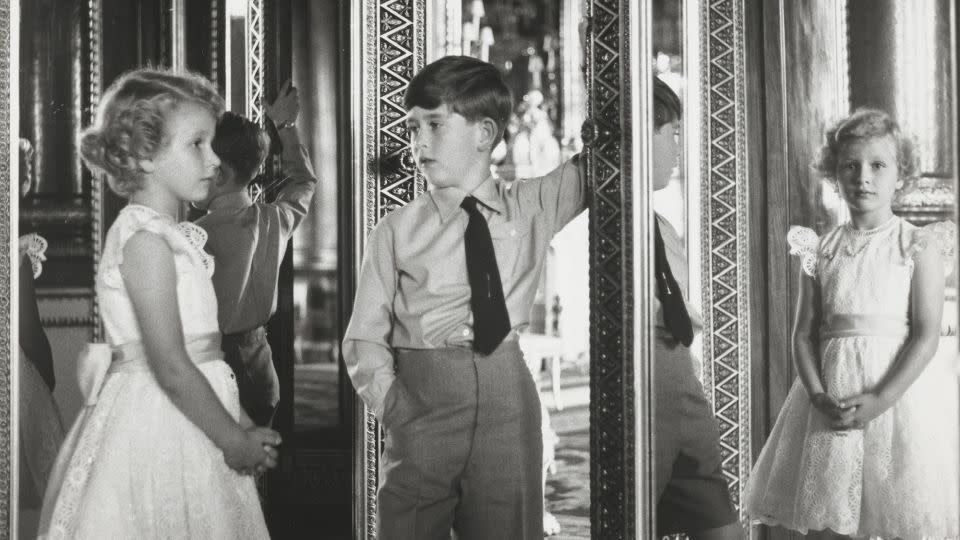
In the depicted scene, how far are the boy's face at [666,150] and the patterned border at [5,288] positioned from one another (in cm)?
165

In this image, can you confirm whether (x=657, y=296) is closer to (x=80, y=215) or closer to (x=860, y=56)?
(x=860, y=56)

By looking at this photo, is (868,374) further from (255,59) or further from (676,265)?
(255,59)

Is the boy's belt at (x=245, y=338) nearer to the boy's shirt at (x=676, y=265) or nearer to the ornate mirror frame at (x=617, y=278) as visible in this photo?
the ornate mirror frame at (x=617, y=278)

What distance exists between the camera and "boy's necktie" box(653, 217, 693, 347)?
2.97 metres

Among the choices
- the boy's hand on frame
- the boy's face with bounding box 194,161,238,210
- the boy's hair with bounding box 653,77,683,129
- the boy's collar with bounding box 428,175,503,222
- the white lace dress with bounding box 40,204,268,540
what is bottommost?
the white lace dress with bounding box 40,204,268,540

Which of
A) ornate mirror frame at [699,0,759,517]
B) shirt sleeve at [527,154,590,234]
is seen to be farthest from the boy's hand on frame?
ornate mirror frame at [699,0,759,517]

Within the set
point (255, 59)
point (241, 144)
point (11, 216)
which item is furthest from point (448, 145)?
point (11, 216)

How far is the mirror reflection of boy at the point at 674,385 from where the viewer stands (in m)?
2.97

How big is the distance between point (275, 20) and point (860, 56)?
1.57 meters

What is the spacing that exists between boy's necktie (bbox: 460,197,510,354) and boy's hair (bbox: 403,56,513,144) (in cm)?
22

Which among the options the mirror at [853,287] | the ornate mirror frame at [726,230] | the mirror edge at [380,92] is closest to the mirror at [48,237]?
the mirror edge at [380,92]

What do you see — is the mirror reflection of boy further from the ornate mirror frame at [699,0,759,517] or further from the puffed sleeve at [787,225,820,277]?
the puffed sleeve at [787,225,820,277]

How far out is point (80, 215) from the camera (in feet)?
10.5

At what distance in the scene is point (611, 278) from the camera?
9.75 feet
